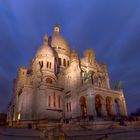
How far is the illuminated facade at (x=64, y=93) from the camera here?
114 feet

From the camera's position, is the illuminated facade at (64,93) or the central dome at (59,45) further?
the central dome at (59,45)

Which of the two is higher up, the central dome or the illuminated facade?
the central dome

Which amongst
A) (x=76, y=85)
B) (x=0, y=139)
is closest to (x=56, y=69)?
(x=76, y=85)

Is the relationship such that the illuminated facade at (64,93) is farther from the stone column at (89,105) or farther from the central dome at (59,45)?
the central dome at (59,45)

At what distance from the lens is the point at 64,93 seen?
43.3 metres

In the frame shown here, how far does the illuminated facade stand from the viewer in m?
34.8

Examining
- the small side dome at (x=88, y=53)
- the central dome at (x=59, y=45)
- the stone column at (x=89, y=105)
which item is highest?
the central dome at (x=59, y=45)

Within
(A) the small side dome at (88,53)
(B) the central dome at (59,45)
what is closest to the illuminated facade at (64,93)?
(A) the small side dome at (88,53)

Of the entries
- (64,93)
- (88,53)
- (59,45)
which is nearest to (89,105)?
(64,93)

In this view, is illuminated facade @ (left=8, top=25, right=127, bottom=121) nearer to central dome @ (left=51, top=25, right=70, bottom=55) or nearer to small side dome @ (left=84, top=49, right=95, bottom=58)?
small side dome @ (left=84, top=49, right=95, bottom=58)

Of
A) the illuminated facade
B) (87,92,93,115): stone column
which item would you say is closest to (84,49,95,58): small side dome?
the illuminated facade

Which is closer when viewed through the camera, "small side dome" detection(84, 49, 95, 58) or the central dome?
"small side dome" detection(84, 49, 95, 58)

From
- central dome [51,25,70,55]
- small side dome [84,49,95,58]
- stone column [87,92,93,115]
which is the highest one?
central dome [51,25,70,55]

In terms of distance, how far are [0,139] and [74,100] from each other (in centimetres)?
2418
